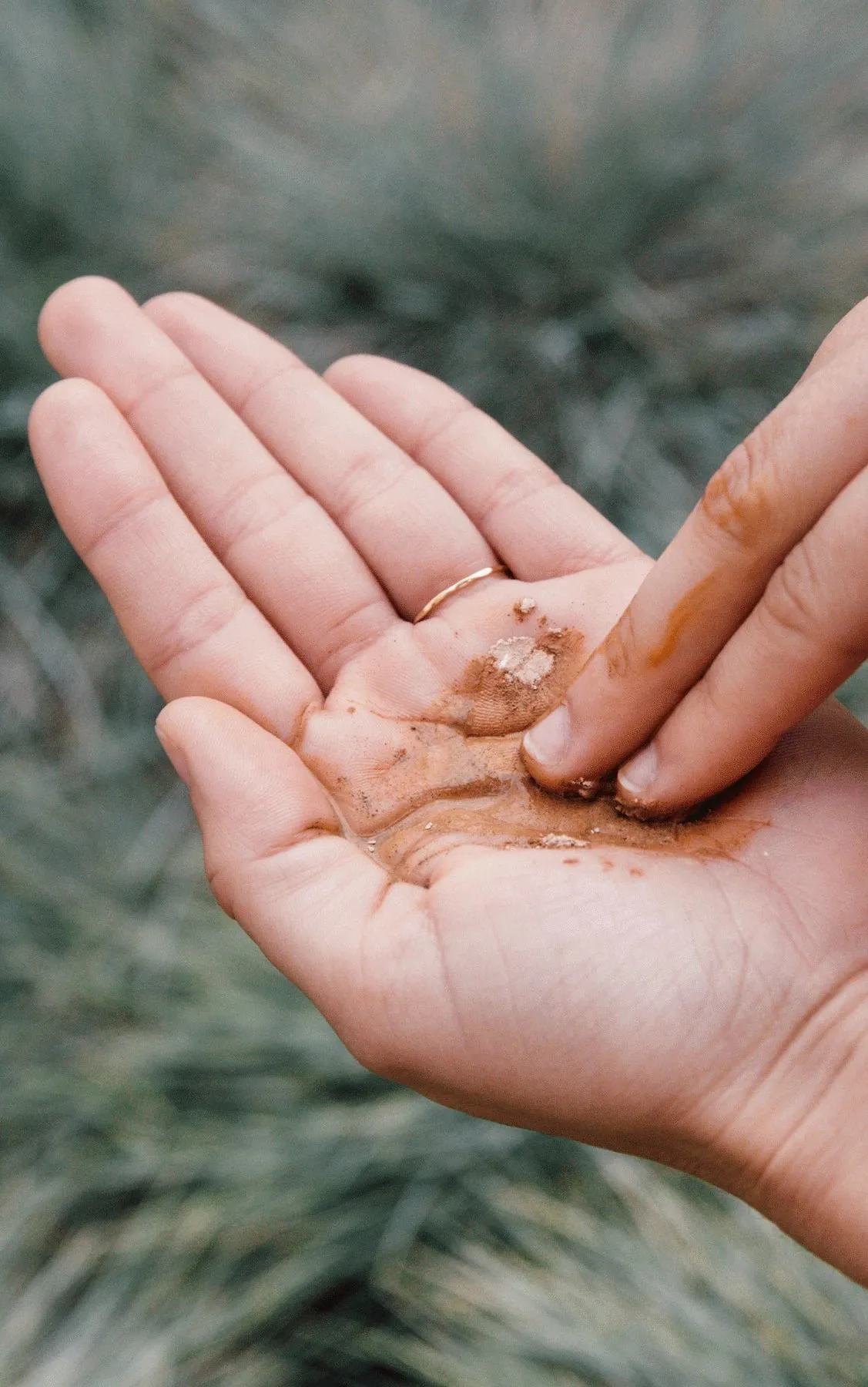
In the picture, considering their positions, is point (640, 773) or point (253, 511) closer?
point (640, 773)

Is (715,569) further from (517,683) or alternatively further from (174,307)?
(174,307)

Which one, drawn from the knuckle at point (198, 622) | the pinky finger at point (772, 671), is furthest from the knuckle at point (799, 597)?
the knuckle at point (198, 622)

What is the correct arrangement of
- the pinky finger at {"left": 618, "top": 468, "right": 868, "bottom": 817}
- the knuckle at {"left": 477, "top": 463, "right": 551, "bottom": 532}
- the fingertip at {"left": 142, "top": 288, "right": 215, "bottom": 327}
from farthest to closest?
the fingertip at {"left": 142, "top": 288, "right": 215, "bottom": 327}, the knuckle at {"left": 477, "top": 463, "right": 551, "bottom": 532}, the pinky finger at {"left": 618, "top": 468, "right": 868, "bottom": 817}

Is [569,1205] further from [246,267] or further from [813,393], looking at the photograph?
[246,267]

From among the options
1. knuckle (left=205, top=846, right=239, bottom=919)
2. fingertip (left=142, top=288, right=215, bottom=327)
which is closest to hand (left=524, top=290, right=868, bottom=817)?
knuckle (left=205, top=846, right=239, bottom=919)

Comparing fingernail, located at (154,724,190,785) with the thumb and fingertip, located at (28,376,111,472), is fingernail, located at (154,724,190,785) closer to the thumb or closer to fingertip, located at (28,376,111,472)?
the thumb

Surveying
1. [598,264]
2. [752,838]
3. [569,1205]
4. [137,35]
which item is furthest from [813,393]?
[137,35]

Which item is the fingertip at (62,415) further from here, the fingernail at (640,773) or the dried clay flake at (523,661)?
the fingernail at (640,773)

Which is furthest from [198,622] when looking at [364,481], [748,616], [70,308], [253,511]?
[748,616]
